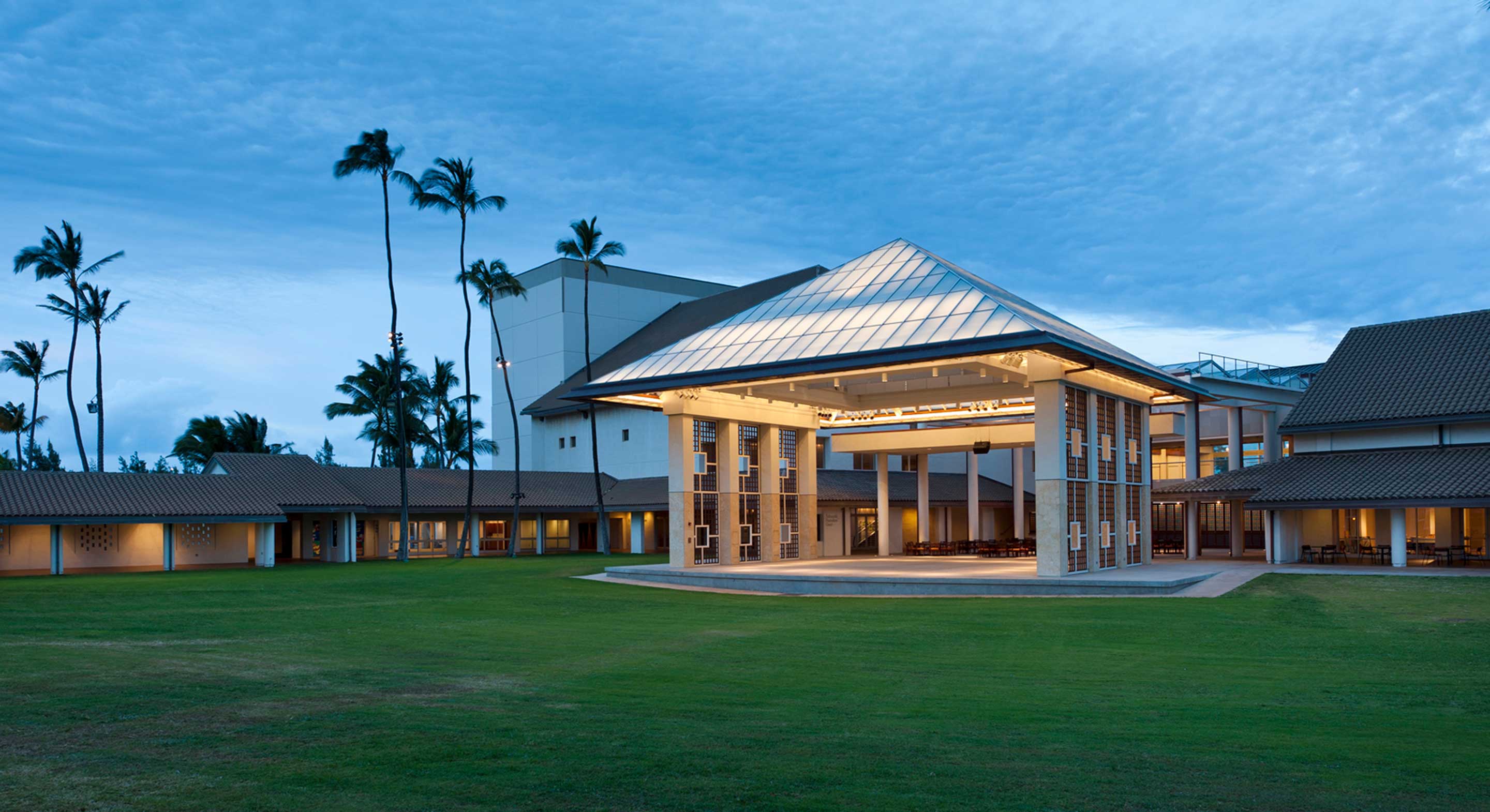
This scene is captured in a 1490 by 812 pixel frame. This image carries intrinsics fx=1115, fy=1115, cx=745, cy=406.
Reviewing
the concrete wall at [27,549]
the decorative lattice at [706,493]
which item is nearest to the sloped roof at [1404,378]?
the decorative lattice at [706,493]

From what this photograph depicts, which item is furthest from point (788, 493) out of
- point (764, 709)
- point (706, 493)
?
point (764, 709)

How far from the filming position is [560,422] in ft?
180

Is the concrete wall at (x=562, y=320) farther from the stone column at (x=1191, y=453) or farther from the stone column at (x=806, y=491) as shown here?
the stone column at (x=1191, y=453)

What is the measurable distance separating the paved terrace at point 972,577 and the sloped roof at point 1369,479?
1695 millimetres

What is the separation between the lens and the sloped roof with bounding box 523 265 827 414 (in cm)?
5239

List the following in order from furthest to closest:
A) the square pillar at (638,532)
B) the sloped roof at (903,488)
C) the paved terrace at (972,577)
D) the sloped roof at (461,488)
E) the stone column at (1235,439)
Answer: the square pillar at (638,532)
the sloped roof at (461,488)
the sloped roof at (903,488)
the stone column at (1235,439)
the paved terrace at (972,577)

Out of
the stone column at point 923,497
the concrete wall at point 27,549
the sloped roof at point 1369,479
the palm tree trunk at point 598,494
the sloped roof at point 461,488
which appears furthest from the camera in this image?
the sloped roof at point 461,488

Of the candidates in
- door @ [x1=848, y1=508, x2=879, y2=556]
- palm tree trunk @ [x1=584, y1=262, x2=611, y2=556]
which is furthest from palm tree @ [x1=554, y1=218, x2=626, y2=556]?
door @ [x1=848, y1=508, x2=879, y2=556]

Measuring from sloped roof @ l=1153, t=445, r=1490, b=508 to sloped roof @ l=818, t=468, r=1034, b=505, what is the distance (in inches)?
533

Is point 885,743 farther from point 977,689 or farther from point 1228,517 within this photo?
point 1228,517

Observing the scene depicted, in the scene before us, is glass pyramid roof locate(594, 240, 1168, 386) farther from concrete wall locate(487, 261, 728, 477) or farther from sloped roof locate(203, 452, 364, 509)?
concrete wall locate(487, 261, 728, 477)

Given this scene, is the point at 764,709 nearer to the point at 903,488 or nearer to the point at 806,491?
the point at 806,491

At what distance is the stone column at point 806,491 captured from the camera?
34.3 m

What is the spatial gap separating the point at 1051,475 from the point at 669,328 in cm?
3388
